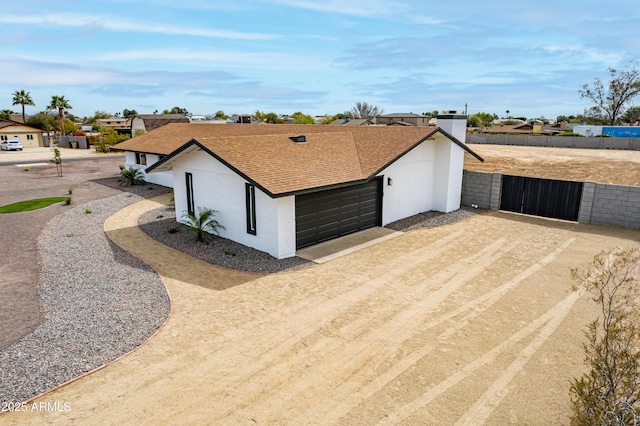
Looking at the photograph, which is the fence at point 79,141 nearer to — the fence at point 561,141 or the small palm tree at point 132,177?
the small palm tree at point 132,177

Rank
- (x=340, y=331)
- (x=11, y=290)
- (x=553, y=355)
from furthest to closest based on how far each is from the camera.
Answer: (x=11, y=290), (x=340, y=331), (x=553, y=355)

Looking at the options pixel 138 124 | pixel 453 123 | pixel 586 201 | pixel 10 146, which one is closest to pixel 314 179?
pixel 453 123

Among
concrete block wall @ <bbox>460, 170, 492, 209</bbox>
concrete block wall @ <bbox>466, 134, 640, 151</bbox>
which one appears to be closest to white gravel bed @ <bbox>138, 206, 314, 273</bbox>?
concrete block wall @ <bbox>460, 170, 492, 209</bbox>

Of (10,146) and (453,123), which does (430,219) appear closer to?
(453,123)

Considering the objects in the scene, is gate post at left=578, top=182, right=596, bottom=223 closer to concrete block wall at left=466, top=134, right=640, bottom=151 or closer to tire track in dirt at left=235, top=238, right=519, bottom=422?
tire track in dirt at left=235, top=238, right=519, bottom=422

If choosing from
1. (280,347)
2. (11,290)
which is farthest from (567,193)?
(11,290)

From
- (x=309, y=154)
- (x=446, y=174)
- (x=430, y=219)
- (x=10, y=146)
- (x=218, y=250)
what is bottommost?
(x=218, y=250)

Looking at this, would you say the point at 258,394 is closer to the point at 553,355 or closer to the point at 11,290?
the point at 553,355
